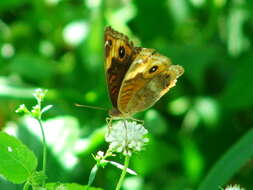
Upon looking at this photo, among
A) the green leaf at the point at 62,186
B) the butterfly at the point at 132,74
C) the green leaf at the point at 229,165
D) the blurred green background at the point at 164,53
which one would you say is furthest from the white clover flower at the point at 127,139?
the blurred green background at the point at 164,53

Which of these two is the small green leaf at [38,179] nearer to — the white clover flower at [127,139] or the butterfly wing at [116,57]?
the white clover flower at [127,139]

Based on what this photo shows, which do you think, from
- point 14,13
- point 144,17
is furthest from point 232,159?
point 14,13

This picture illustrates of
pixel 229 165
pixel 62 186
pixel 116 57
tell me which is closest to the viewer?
pixel 62 186

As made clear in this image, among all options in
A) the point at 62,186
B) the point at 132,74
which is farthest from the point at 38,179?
the point at 132,74

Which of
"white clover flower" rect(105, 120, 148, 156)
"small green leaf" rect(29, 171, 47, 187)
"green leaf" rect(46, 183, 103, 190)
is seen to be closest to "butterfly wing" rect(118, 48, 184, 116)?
"white clover flower" rect(105, 120, 148, 156)

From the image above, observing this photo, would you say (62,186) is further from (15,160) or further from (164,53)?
(164,53)
